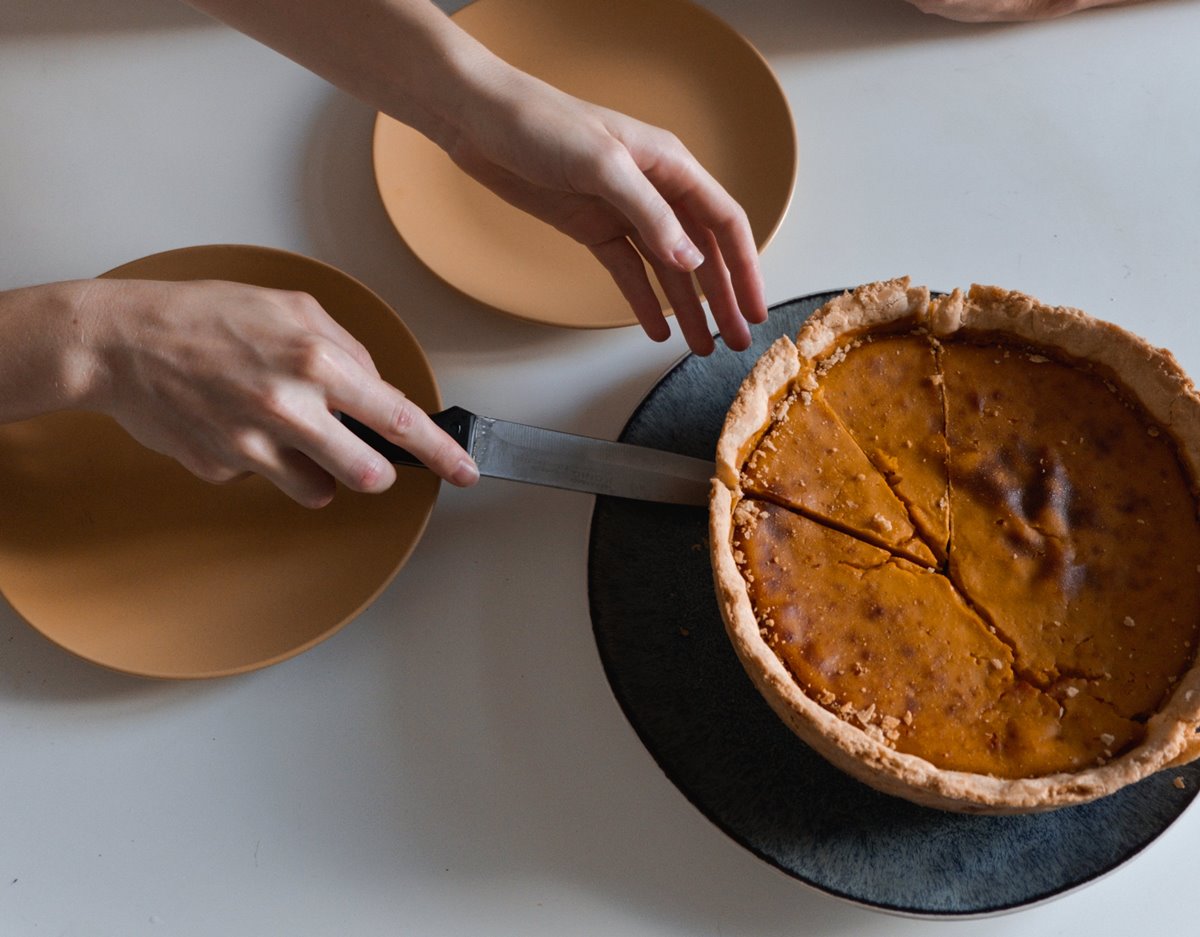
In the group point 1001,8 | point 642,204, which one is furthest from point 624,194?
point 1001,8

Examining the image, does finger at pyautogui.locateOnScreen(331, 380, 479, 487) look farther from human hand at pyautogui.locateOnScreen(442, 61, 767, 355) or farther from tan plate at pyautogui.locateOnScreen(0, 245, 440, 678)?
human hand at pyautogui.locateOnScreen(442, 61, 767, 355)

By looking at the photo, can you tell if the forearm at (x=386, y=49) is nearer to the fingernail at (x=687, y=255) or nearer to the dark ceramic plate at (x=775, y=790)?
the fingernail at (x=687, y=255)

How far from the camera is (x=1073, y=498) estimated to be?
115cm

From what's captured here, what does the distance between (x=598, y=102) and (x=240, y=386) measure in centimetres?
77

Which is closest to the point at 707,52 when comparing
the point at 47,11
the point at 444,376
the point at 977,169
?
the point at 977,169

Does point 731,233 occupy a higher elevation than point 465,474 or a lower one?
higher

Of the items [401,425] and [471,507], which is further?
[471,507]

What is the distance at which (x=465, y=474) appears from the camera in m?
1.16

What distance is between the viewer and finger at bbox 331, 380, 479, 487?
42.1 inches

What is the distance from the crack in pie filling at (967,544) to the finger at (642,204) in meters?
0.17

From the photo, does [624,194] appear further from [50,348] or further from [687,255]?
[50,348]

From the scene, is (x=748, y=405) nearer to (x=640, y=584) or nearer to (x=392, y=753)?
(x=640, y=584)

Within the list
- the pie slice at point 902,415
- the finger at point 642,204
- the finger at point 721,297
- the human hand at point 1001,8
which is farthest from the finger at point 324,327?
the human hand at point 1001,8

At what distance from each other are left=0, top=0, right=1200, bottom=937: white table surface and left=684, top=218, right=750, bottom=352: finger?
15cm
